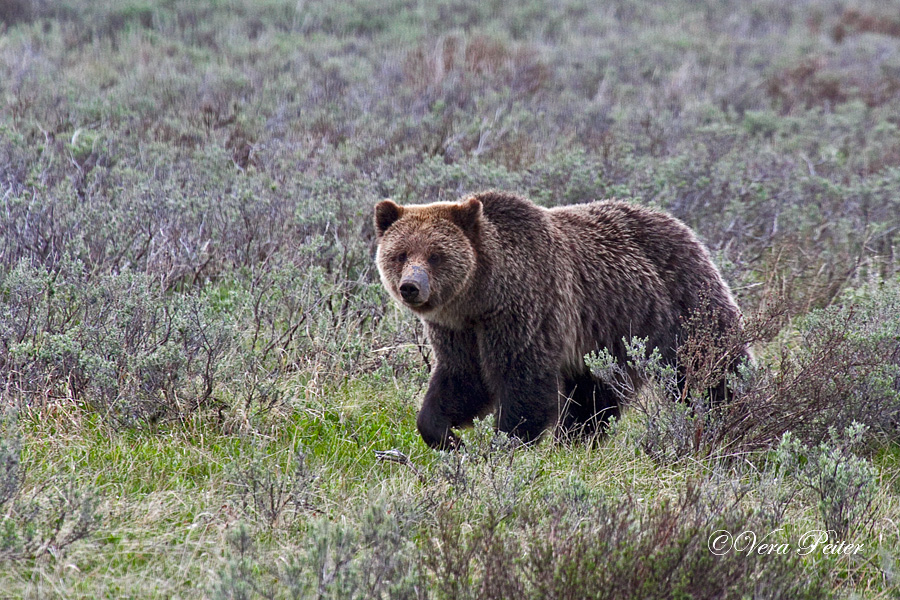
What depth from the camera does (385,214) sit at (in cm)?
470

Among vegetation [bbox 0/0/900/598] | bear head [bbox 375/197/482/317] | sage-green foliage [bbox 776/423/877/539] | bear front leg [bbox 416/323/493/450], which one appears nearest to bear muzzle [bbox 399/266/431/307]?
bear head [bbox 375/197/482/317]

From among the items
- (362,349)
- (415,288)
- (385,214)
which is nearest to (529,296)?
(415,288)

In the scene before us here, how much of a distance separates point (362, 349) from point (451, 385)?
85 cm

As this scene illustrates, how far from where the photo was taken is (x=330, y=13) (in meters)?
15.4

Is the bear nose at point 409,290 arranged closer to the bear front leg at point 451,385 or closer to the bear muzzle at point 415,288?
the bear muzzle at point 415,288

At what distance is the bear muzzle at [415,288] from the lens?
418 cm

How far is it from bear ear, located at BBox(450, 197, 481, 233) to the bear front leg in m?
0.54

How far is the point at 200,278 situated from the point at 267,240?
0.60 metres

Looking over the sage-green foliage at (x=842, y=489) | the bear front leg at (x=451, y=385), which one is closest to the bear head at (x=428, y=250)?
the bear front leg at (x=451, y=385)

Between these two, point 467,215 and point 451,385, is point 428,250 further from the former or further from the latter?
point 451,385

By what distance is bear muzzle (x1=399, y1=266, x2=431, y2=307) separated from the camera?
418 centimetres

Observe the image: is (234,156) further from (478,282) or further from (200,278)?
(478,282)

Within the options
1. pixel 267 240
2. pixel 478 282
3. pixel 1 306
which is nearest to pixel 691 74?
pixel 267 240

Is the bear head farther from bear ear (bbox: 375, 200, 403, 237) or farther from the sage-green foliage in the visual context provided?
the sage-green foliage
